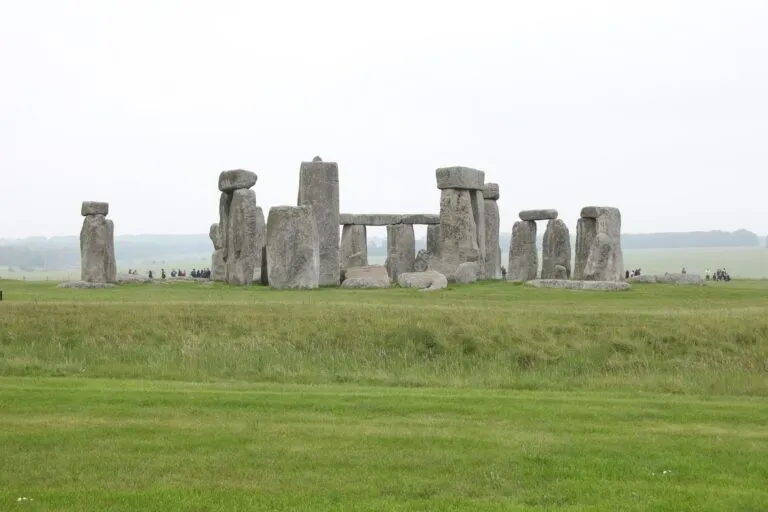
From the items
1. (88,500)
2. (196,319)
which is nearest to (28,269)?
(196,319)

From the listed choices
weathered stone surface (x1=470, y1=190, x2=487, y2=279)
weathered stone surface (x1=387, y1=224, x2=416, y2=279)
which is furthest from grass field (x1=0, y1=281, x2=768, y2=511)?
weathered stone surface (x1=387, y1=224, x2=416, y2=279)

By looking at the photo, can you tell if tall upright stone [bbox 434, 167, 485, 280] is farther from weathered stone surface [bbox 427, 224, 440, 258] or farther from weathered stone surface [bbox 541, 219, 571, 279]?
weathered stone surface [bbox 427, 224, 440, 258]

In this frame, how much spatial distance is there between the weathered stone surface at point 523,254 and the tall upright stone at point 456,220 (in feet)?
17.9

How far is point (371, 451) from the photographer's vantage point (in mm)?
10367

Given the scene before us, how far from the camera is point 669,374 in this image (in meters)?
17.5

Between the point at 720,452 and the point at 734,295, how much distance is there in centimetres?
1806

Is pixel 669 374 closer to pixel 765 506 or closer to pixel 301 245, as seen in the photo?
pixel 765 506

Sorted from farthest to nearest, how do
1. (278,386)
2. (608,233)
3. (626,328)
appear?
1. (608,233)
2. (626,328)
3. (278,386)

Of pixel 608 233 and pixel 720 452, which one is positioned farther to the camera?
pixel 608 233

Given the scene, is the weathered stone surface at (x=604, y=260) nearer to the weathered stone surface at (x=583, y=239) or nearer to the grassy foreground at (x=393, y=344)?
the weathered stone surface at (x=583, y=239)

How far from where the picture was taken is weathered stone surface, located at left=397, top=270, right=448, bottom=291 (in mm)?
29391

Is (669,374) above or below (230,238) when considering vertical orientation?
below

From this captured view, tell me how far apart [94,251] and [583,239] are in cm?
1747

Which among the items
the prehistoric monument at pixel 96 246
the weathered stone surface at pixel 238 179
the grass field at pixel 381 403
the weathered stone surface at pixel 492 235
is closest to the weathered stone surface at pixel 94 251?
the prehistoric monument at pixel 96 246
